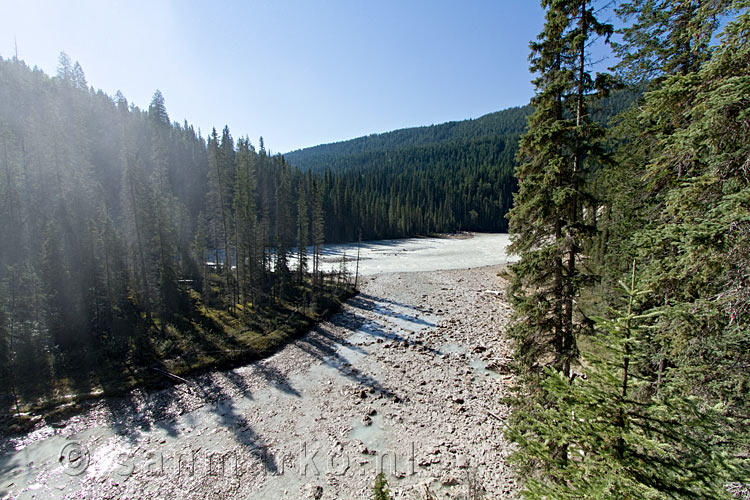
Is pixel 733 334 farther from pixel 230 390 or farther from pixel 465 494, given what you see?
pixel 230 390

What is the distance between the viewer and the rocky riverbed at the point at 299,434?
1201 centimetres

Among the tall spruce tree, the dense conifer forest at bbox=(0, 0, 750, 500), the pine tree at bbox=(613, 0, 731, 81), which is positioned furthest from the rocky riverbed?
the pine tree at bbox=(613, 0, 731, 81)

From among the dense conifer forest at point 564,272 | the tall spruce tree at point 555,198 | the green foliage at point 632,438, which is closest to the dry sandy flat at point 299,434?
the dense conifer forest at point 564,272

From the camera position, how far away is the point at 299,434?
1482cm

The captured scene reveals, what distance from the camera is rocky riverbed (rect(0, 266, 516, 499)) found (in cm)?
1201

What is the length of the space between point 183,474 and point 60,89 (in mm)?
58191

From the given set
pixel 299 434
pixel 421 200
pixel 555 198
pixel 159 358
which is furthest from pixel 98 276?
pixel 421 200

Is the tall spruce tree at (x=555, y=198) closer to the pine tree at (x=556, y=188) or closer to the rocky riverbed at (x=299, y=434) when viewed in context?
the pine tree at (x=556, y=188)

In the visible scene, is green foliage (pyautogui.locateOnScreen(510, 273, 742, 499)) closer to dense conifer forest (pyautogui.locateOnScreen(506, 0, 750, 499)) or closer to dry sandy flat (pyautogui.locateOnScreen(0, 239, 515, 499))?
dense conifer forest (pyautogui.locateOnScreen(506, 0, 750, 499))

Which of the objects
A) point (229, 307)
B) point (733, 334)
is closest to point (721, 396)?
point (733, 334)

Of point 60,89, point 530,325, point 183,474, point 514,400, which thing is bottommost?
point 183,474

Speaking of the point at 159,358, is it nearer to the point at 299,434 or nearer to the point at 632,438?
the point at 299,434

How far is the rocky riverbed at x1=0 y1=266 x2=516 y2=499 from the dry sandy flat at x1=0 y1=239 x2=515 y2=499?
0.18 feet

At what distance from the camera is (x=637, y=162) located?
42.9 ft
